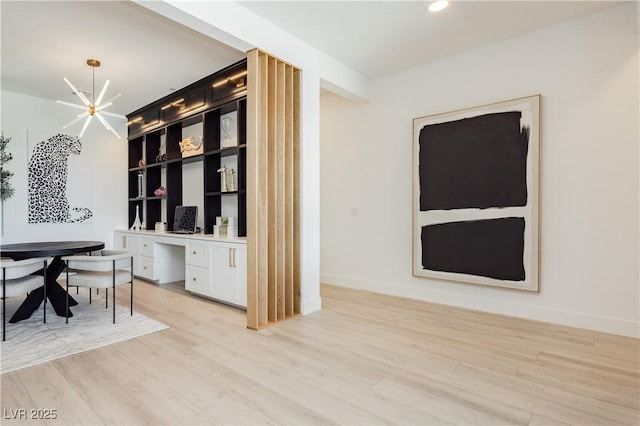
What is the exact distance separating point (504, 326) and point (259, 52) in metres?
3.47

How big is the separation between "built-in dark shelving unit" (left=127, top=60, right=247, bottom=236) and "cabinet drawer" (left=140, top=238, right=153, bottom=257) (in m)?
0.38

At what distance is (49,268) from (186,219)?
5.56 ft

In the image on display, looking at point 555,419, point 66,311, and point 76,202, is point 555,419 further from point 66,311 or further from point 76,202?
point 76,202

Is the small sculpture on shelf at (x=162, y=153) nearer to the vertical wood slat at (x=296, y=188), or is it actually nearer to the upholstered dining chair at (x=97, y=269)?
the upholstered dining chair at (x=97, y=269)

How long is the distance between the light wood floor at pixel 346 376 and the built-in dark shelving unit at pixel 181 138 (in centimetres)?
180

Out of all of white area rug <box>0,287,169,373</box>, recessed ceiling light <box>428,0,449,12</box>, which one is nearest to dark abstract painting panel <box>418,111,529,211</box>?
recessed ceiling light <box>428,0,449,12</box>

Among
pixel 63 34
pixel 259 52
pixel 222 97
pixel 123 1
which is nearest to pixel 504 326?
pixel 259 52

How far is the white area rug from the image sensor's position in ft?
8.44

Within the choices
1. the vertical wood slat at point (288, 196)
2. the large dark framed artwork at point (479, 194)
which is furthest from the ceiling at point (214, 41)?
the large dark framed artwork at point (479, 194)

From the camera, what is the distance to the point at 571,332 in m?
3.12

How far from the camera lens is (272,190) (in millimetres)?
3393

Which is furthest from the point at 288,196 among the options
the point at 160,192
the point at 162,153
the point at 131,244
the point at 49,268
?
the point at 131,244

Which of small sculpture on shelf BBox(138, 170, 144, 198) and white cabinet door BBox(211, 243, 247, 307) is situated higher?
small sculpture on shelf BBox(138, 170, 144, 198)

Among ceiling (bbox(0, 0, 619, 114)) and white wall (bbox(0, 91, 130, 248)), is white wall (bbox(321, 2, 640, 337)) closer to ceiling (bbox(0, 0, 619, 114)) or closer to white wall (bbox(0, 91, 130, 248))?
ceiling (bbox(0, 0, 619, 114))
